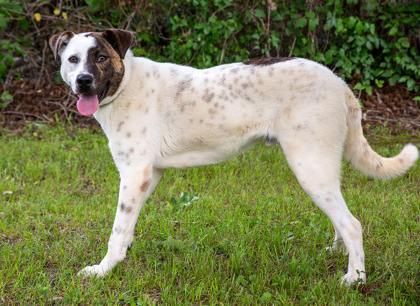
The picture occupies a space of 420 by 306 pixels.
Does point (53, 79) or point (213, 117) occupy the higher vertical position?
point (213, 117)

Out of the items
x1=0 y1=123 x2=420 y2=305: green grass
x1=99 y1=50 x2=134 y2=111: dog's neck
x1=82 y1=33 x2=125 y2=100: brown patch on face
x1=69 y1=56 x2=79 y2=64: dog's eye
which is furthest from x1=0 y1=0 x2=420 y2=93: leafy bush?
x1=69 y1=56 x2=79 y2=64: dog's eye

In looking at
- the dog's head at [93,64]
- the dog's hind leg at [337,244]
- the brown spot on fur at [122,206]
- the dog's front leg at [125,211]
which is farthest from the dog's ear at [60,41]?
the dog's hind leg at [337,244]

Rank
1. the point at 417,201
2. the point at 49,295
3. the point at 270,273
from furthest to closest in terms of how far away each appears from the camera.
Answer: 1. the point at 417,201
2. the point at 270,273
3. the point at 49,295

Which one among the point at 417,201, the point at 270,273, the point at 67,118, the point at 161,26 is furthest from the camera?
the point at 161,26

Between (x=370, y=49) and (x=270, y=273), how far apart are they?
199 inches

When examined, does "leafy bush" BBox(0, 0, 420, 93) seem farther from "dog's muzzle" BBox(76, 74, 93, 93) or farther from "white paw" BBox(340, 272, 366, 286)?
"white paw" BBox(340, 272, 366, 286)

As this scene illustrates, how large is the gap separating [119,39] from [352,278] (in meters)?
2.33

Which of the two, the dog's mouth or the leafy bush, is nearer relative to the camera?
the dog's mouth

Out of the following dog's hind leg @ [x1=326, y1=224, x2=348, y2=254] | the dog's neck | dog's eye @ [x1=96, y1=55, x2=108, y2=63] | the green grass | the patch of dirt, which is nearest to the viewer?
the green grass

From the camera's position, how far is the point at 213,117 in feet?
11.5

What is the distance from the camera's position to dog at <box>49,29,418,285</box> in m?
3.33

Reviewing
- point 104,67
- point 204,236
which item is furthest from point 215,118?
point 204,236

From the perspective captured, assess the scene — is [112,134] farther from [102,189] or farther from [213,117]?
[102,189]

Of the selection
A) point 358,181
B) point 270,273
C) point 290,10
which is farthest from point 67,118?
point 270,273
